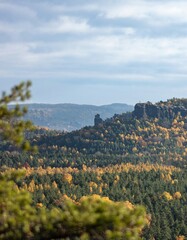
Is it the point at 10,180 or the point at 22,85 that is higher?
the point at 22,85

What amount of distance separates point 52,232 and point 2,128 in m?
6.23

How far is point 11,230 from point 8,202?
6.08 ft

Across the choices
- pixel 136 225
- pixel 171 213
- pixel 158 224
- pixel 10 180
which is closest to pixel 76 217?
pixel 136 225

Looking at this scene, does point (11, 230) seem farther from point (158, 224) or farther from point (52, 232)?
point (158, 224)

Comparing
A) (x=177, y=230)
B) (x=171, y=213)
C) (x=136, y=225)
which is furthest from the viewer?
(x=171, y=213)

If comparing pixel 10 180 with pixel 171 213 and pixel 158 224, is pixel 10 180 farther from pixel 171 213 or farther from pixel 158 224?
pixel 171 213

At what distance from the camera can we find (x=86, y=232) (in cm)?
2356

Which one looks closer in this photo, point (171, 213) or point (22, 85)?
point (22, 85)

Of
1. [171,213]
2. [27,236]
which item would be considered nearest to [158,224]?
[171,213]

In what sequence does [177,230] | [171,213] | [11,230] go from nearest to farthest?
[11,230], [177,230], [171,213]

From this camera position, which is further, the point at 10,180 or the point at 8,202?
the point at 10,180

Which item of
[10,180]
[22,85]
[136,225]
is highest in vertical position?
[22,85]

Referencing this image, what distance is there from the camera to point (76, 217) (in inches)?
891

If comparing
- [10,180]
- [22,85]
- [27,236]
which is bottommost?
[27,236]
